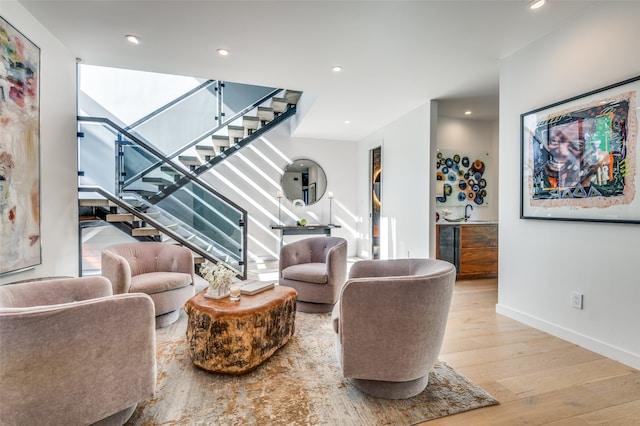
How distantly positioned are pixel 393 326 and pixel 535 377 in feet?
3.99

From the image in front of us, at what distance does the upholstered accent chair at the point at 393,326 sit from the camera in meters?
1.58

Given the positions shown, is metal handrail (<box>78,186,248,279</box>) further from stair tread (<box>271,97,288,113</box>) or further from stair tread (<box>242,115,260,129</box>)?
stair tread (<box>271,97,288,113</box>)

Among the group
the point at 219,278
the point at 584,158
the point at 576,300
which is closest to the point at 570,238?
the point at 576,300

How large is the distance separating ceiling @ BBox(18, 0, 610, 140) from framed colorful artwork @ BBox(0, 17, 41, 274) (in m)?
0.44

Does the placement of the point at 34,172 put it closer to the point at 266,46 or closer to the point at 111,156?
the point at 111,156

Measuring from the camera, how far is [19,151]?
2250 millimetres

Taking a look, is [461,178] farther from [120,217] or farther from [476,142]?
[120,217]

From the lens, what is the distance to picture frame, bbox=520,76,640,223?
2.09m

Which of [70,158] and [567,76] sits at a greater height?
[567,76]

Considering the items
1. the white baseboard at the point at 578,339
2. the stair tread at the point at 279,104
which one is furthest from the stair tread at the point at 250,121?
the white baseboard at the point at 578,339

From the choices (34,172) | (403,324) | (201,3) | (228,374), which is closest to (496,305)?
(403,324)

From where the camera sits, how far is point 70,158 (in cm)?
312

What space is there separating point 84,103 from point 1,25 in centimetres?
→ 223

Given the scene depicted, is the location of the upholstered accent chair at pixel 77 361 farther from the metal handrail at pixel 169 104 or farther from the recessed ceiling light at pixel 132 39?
the metal handrail at pixel 169 104
